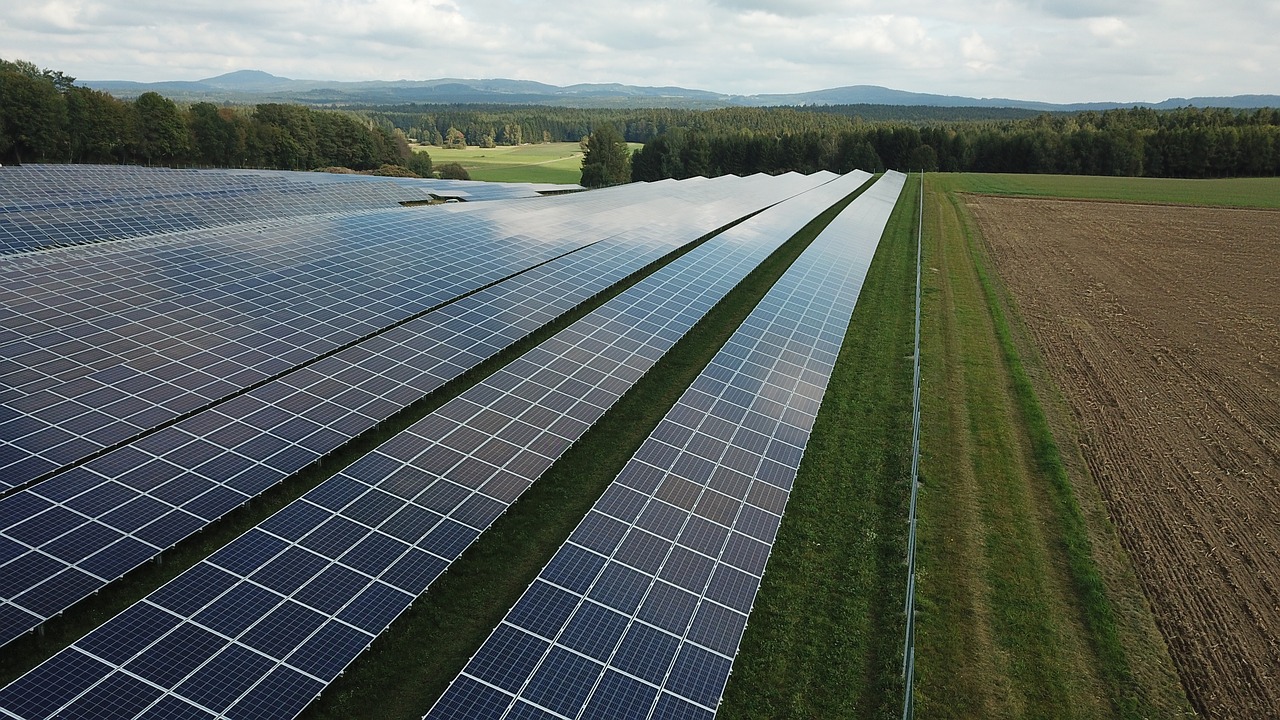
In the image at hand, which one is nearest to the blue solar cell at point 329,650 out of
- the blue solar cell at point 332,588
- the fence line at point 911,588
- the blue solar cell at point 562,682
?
the blue solar cell at point 332,588

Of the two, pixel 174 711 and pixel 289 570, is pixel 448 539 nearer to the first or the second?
pixel 289 570

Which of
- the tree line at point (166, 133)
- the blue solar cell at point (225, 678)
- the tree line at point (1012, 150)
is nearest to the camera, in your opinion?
the blue solar cell at point (225, 678)

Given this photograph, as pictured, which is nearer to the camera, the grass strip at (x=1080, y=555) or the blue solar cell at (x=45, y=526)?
the grass strip at (x=1080, y=555)

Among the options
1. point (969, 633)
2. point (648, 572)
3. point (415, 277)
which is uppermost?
point (415, 277)

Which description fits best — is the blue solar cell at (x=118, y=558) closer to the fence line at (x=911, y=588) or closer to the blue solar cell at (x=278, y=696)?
the blue solar cell at (x=278, y=696)

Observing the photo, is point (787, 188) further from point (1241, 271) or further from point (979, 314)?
point (979, 314)

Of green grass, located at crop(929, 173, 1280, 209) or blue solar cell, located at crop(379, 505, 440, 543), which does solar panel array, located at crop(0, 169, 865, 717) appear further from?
green grass, located at crop(929, 173, 1280, 209)

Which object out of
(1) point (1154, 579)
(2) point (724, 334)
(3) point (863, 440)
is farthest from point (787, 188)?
(1) point (1154, 579)
